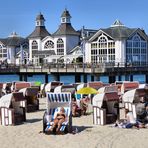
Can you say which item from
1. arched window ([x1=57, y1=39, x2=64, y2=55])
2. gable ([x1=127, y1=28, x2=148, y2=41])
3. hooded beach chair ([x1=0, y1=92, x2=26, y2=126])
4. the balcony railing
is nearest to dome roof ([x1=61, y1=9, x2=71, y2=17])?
arched window ([x1=57, y1=39, x2=64, y2=55])

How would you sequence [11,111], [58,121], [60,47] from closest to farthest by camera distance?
1. [58,121]
2. [11,111]
3. [60,47]

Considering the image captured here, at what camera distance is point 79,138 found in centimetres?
1360

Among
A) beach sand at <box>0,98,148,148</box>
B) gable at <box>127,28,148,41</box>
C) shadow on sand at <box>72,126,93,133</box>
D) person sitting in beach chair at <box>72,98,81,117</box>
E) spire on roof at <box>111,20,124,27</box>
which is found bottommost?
beach sand at <box>0,98,148,148</box>

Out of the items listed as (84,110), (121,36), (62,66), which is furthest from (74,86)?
(121,36)

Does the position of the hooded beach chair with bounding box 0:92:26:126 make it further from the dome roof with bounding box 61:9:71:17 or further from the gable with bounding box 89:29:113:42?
the dome roof with bounding box 61:9:71:17

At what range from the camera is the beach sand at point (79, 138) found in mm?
12695

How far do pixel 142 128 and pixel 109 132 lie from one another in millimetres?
1339

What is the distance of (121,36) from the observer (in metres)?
58.0

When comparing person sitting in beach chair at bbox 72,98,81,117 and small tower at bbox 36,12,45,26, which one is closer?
person sitting in beach chair at bbox 72,98,81,117

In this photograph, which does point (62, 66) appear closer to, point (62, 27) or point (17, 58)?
point (62, 27)

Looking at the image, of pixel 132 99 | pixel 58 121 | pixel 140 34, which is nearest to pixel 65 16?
pixel 140 34

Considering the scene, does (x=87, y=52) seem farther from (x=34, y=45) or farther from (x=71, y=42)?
(x=34, y=45)

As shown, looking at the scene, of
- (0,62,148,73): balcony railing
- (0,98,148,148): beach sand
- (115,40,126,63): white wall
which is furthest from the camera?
(115,40,126,63): white wall

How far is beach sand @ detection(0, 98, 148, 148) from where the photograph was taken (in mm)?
12695
